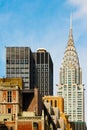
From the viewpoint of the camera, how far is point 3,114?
16275 centimetres

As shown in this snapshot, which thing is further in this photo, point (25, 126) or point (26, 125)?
point (25, 126)

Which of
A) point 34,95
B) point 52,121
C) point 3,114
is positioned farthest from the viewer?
point 52,121

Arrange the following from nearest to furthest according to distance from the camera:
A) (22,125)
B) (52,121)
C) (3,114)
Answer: (22,125), (3,114), (52,121)

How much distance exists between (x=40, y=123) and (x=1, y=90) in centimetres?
2245

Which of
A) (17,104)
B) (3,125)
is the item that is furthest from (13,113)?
(3,125)

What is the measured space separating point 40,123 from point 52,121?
4574 centimetres

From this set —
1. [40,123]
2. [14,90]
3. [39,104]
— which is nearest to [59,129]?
[39,104]

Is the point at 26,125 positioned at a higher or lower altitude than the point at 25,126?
higher

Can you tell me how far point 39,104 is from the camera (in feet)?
586

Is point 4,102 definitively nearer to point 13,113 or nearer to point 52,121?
point 13,113

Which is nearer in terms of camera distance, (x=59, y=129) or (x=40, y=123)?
(x=40, y=123)

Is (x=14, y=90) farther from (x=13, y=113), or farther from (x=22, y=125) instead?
(x=22, y=125)

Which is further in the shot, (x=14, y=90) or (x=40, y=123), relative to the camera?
(x=14, y=90)

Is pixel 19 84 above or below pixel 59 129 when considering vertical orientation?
above
